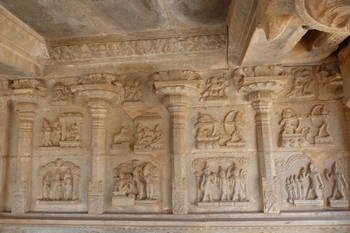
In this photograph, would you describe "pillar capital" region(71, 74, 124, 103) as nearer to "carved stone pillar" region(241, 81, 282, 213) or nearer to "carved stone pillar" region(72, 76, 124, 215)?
"carved stone pillar" region(72, 76, 124, 215)

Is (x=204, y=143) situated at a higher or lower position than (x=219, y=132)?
lower

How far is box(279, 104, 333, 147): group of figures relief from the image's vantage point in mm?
4203

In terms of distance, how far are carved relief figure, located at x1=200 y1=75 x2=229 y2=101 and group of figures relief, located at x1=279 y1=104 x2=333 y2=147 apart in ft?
3.09

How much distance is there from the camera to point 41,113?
15.8 ft

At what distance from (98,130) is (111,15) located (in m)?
1.75

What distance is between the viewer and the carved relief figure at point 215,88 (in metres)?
4.44

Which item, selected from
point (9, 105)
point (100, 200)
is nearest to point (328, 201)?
point (100, 200)

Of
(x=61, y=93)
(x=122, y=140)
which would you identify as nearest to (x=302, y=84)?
(x=122, y=140)

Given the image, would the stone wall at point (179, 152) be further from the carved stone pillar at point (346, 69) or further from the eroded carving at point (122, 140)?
the carved stone pillar at point (346, 69)

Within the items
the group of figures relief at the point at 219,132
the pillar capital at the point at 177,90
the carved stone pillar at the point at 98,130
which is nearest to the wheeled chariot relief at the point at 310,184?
the group of figures relief at the point at 219,132

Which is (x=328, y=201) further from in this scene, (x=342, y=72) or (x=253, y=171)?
(x=342, y=72)

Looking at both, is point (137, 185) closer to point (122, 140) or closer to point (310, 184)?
point (122, 140)

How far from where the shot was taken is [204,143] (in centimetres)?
436

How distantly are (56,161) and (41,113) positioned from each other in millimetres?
833
